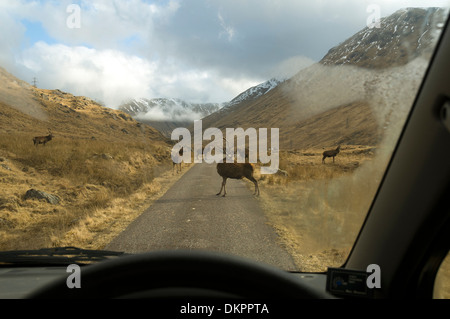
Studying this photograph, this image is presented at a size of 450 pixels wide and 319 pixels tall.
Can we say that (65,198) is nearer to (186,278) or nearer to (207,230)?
(207,230)

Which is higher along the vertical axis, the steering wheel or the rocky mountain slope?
the rocky mountain slope

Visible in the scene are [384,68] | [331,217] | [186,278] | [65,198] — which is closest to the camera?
[186,278]

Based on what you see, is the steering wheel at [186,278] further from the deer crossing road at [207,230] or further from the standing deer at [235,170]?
the standing deer at [235,170]

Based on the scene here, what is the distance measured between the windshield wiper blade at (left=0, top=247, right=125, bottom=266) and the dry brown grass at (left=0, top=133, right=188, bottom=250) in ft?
8.89

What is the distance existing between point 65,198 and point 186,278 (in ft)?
36.5

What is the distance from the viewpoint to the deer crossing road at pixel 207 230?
224 inches

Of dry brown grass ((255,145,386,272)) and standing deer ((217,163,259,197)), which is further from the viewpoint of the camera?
standing deer ((217,163,259,197))

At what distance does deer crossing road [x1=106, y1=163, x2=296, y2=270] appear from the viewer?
569 centimetres

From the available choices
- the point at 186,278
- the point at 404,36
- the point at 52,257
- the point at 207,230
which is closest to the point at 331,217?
the point at 404,36

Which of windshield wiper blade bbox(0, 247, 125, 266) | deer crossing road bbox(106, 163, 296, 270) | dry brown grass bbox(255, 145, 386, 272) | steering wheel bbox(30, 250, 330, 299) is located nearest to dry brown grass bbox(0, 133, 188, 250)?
deer crossing road bbox(106, 163, 296, 270)

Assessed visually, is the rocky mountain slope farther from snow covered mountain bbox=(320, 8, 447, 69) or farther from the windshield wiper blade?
the windshield wiper blade

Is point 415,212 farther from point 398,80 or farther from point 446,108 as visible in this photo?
point 398,80

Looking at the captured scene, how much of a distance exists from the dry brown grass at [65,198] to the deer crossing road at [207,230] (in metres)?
0.61

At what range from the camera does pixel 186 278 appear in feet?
4.73
